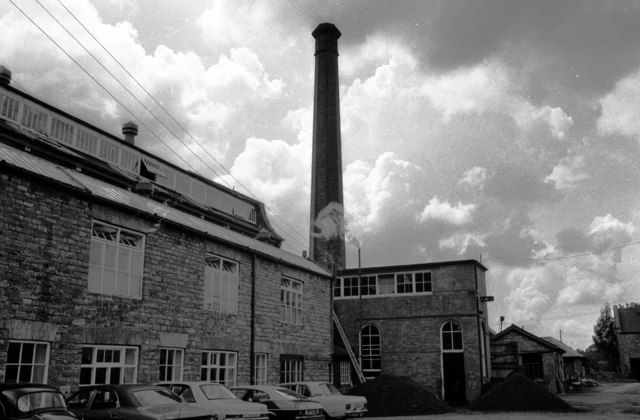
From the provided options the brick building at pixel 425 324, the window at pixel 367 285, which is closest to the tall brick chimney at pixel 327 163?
the window at pixel 367 285

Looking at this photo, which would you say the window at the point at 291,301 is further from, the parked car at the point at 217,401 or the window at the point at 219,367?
the parked car at the point at 217,401

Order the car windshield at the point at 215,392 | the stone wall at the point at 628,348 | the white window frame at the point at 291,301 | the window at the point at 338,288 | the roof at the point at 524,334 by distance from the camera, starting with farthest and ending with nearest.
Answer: the stone wall at the point at 628,348, the roof at the point at 524,334, the window at the point at 338,288, the white window frame at the point at 291,301, the car windshield at the point at 215,392

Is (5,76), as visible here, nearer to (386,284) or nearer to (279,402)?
(279,402)

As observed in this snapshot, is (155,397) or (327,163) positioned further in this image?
(327,163)

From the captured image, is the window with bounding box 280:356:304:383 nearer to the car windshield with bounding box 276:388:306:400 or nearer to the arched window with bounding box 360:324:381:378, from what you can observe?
the car windshield with bounding box 276:388:306:400

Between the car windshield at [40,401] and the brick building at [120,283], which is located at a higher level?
the brick building at [120,283]

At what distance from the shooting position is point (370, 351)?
32438 mm

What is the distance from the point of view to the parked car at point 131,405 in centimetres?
959

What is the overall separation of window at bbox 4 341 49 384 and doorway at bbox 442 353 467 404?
865 inches

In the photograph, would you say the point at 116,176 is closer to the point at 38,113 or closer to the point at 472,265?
the point at 38,113

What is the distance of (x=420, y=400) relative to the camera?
2203 centimetres

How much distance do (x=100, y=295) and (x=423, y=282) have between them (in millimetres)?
21000

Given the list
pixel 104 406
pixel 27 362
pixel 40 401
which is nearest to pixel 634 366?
pixel 27 362

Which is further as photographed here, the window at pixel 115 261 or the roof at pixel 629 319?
the roof at pixel 629 319
